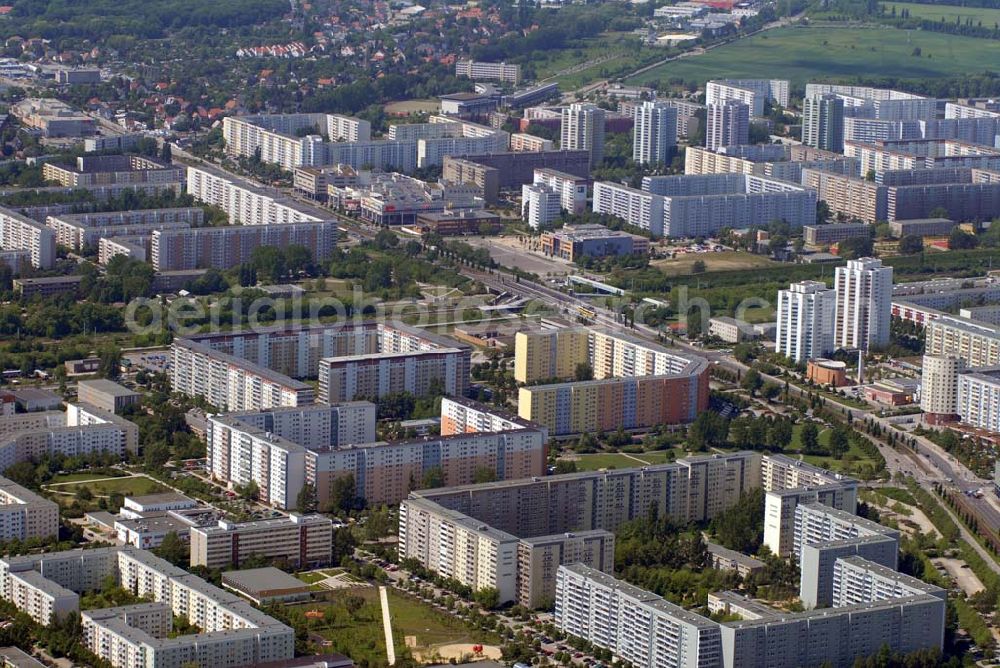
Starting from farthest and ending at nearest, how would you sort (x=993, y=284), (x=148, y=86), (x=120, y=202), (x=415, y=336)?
(x=148, y=86)
(x=120, y=202)
(x=993, y=284)
(x=415, y=336)

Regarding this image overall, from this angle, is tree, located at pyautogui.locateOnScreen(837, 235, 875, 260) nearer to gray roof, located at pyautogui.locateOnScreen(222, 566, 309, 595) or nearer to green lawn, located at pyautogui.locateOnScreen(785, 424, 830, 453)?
green lawn, located at pyautogui.locateOnScreen(785, 424, 830, 453)

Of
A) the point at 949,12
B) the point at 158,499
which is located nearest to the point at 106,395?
the point at 158,499

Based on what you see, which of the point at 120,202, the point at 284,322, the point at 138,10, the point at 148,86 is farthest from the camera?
the point at 138,10

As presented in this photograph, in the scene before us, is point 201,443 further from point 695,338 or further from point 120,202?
point 120,202

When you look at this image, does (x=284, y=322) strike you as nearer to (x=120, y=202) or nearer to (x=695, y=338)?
(x=695, y=338)

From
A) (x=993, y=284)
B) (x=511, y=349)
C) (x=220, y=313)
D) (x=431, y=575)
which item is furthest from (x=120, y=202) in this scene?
(x=431, y=575)

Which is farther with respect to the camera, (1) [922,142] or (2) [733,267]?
(1) [922,142]

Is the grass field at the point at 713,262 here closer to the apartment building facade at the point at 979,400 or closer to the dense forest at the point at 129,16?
the apartment building facade at the point at 979,400
